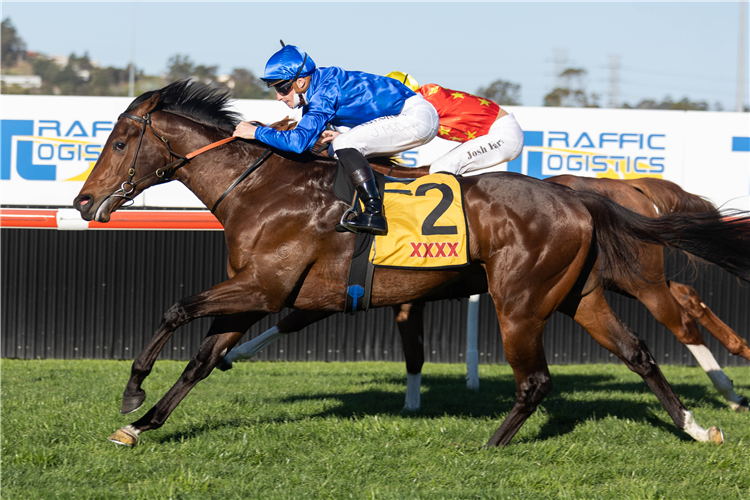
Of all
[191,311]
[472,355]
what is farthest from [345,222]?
[472,355]

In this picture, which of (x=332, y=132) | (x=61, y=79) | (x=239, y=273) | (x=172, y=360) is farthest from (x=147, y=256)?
(x=61, y=79)

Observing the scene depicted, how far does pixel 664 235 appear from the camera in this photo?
420cm

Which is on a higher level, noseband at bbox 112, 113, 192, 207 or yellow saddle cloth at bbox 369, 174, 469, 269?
noseband at bbox 112, 113, 192, 207

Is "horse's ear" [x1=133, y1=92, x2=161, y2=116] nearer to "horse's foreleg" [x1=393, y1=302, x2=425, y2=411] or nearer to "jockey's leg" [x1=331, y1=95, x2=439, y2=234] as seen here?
"jockey's leg" [x1=331, y1=95, x2=439, y2=234]

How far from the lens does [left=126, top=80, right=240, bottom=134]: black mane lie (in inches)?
165

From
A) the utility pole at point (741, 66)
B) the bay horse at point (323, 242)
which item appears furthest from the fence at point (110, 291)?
the utility pole at point (741, 66)

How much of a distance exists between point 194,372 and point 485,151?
2.40 metres

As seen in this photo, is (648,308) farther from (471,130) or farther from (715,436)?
(471,130)

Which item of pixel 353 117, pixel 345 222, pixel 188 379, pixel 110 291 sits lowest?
pixel 110 291

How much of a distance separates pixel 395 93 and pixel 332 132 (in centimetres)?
88

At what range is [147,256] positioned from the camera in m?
8.42

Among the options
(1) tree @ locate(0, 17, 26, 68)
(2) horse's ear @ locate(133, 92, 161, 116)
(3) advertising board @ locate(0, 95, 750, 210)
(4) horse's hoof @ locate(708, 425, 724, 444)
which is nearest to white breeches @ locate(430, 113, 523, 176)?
(2) horse's ear @ locate(133, 92, 161, 116)

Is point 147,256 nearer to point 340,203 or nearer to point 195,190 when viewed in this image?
point 195,190

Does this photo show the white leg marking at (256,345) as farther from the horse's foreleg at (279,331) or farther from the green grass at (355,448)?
the green grass at (355,448)
